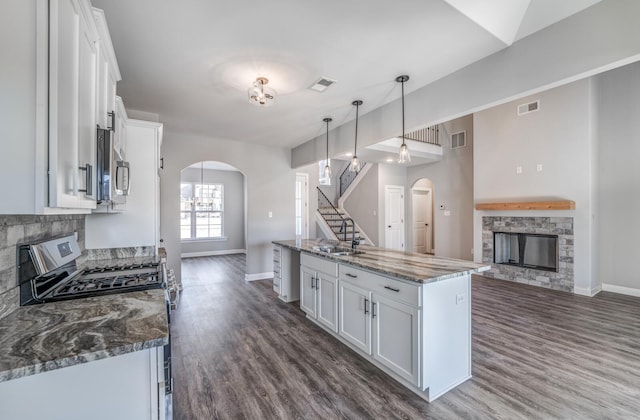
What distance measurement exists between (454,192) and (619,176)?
2.92 meters

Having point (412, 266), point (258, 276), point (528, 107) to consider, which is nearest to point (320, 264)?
point (412, 266)

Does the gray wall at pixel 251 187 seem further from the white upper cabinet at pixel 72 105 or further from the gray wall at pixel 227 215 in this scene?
the white upper cabinet at pixel 72 105

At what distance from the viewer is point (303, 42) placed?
95.0 inches

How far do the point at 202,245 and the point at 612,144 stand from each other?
9758 millimetres

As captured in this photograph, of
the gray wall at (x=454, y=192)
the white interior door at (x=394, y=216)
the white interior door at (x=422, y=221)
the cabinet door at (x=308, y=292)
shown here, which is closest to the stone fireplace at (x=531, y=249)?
the gray wall at (x=454, y=192)

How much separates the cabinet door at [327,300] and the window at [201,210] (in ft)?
20.2

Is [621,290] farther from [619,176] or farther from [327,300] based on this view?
[327,300]

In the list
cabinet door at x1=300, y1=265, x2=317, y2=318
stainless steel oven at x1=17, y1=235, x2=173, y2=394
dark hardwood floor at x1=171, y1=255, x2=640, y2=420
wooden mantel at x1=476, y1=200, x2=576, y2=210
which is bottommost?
dark hardwood floor at x1=171, y1=255, x2=640, y2=420

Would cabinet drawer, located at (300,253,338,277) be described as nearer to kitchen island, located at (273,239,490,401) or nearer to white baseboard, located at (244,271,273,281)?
kitchen island, located at (273,239,490,401)

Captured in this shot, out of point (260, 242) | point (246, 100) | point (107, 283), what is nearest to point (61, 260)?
point (107, 283)

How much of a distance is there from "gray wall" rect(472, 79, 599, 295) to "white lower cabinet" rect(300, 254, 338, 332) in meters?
4.21

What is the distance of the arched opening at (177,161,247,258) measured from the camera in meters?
8.62

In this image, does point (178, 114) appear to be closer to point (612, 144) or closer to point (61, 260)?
point (61, 260)

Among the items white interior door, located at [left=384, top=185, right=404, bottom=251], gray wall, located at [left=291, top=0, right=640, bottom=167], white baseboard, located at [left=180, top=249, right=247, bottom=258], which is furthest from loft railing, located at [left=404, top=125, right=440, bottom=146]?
white baseboard, located at [left=180, top=249, right=247, bottom=258]
